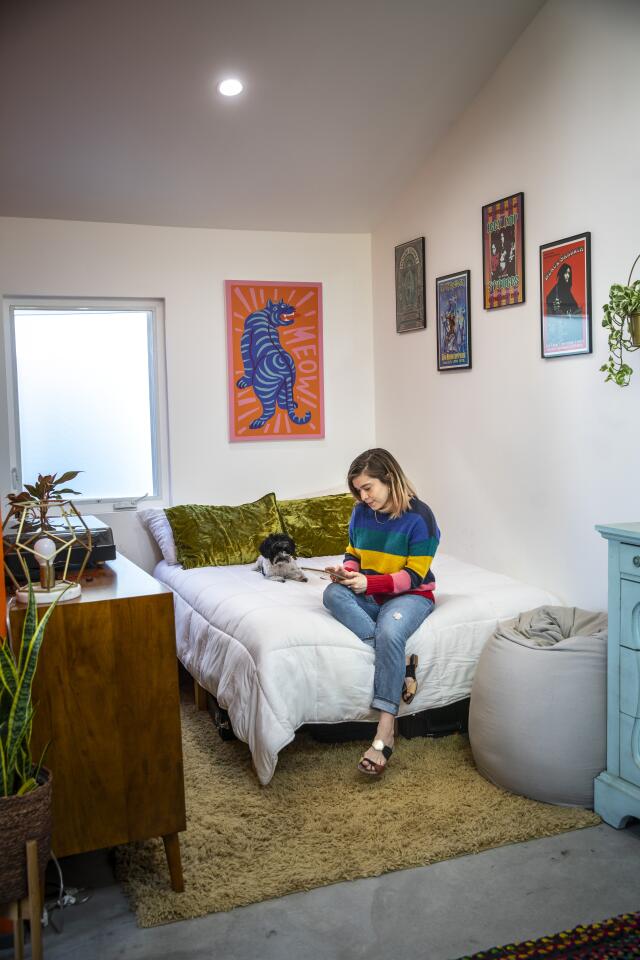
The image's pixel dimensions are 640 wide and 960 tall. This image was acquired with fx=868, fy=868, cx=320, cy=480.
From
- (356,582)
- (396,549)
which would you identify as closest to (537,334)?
(396,549)

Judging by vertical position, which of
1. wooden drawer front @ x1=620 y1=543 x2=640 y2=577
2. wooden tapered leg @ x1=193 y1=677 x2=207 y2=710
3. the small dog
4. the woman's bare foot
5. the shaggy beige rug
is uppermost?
wooden drawer front @ x1=620 y1=543 x2=640 y2=577

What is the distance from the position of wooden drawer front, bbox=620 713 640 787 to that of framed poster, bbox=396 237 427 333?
243 centimetres

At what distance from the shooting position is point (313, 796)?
2.85m

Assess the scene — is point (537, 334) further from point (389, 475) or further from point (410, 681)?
point (410, 681)

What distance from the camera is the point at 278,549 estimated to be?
13.2ft

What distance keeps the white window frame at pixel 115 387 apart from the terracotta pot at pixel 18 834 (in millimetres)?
2836

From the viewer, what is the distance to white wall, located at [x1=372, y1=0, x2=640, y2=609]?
121 inches

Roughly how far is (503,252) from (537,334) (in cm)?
43

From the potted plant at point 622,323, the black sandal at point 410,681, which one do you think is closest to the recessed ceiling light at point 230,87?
the potted plant at point 622,323

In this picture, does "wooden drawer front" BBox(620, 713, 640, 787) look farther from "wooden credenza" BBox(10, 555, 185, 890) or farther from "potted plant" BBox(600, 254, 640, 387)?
"wooden credenza" BBox(10, 555, 185, 890)

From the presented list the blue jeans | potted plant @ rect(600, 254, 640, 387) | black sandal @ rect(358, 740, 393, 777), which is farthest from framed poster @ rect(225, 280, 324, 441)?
black sandal @ rect(358, 740, 393, 777)

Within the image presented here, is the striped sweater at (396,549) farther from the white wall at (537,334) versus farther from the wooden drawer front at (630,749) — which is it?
the wooden drawer front at (630,749)

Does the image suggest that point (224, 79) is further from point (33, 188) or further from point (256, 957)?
point (256, 957)

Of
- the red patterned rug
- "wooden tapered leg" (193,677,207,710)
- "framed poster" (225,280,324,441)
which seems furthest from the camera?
"framed poster" (225,280,324,441)
